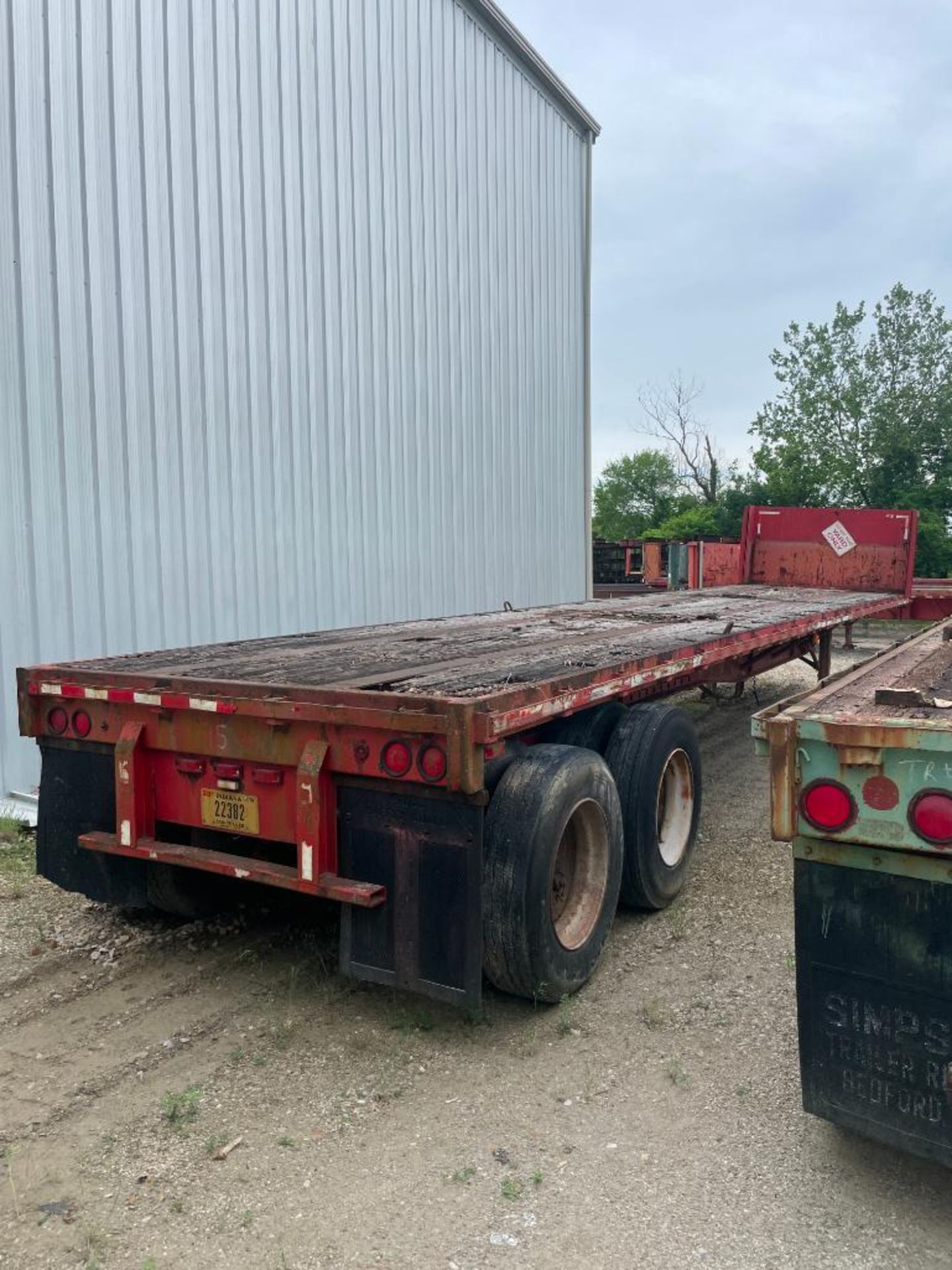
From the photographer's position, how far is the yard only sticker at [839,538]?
37.9 feet

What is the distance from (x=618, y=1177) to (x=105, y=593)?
559cm

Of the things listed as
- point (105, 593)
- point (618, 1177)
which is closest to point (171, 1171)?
point (618, 1177)

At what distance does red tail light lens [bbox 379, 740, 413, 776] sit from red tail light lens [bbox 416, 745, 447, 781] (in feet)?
0.16

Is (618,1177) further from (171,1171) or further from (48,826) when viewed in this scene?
(48,826)

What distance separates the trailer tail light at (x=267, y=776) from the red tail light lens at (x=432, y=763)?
631 mm

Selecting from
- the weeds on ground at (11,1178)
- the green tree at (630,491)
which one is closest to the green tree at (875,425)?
the green tree at (630,491)

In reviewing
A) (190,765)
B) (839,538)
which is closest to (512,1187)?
(190,765)

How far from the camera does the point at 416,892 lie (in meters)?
3.51

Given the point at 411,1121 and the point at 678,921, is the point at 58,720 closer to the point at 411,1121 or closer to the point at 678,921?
the point at 411,1121

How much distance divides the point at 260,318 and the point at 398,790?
6142 mm

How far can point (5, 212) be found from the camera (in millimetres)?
6293

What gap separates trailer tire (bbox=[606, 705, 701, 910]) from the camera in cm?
473

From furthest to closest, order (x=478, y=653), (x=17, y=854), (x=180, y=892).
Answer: (x=17, y=854) < (x=478, y=653) < (x=180, y=892)

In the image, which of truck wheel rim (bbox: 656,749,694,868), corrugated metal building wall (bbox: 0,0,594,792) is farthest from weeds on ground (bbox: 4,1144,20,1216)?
corrugated metal building wall (bbox: 0,0,594,792)
